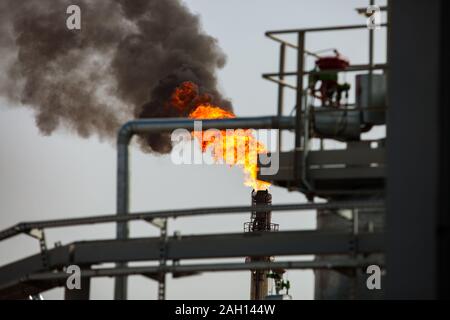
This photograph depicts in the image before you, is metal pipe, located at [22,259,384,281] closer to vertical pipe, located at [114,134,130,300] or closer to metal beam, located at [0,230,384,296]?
metal beam, located at [0,230,384,296]

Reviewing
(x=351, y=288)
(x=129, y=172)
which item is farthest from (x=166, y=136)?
(x=351, y=288)

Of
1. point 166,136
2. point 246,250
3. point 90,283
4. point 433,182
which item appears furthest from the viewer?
point 166,136

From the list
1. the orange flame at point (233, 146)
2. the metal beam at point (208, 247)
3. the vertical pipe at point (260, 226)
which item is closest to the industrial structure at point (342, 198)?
the metal beam at point (208, 247)

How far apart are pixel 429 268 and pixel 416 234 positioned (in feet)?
1.49

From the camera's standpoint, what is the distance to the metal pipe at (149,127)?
22.0m

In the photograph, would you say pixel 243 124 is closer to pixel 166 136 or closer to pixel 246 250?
pixel 246 250

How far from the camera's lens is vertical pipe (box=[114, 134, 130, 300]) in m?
21.2

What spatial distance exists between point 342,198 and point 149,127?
3615mm

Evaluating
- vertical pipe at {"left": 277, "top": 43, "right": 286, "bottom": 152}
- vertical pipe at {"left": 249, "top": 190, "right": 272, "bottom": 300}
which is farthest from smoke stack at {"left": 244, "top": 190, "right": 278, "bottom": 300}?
vertical pipe at {"left": 277, "top": 43, "right": 286, "bottom": 152}

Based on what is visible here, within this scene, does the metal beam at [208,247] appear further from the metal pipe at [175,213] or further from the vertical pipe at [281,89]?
the vertical pipe at [281,89]

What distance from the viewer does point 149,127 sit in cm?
2294

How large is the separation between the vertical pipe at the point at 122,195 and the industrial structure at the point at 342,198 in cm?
2

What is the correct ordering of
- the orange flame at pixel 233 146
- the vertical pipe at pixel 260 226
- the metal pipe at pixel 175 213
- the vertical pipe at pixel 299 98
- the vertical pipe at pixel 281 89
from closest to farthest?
1. the metal pipe at pixel 175 213
2. the vertical pipe at pixel 299 98
3. the vertical pipe at pixel 281 89
4. the orange flame at pixel 233 146
5. the vertical pipe at pixel 260 226

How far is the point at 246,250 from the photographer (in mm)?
19797
